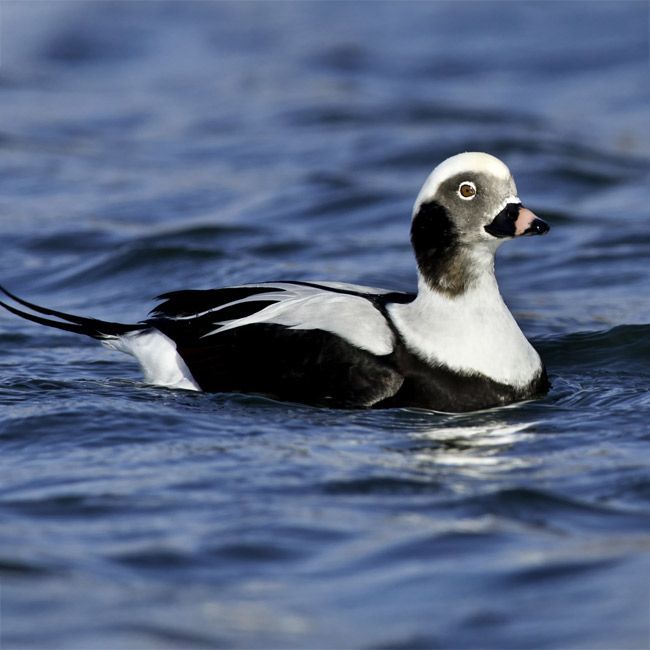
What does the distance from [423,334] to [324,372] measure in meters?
0.49

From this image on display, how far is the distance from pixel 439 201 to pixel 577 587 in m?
2.51

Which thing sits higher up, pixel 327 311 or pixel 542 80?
pixel 542 80

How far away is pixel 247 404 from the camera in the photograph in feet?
24.0

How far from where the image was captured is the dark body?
23.3ft

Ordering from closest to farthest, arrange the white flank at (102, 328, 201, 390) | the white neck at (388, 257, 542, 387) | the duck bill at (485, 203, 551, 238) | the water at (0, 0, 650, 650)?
1. the water at (0, 0, 650, 650)
2. the duck bill at (485, 203, 551, 238)
3. the white neck at (388, 257, 542, 387)
4. the white flank at (102, 328, 201, 390)

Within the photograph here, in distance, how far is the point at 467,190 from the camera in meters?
7.19

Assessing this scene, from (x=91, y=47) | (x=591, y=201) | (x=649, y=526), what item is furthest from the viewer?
(x=91, y=47)

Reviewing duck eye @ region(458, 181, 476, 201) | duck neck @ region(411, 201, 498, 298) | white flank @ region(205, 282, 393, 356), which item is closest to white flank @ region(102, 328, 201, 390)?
white flank @ region(205, 282, 393, 356)

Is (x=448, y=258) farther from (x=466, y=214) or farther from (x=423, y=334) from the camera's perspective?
(x=423, y=334)

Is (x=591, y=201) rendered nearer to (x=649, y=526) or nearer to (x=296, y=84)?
(x=296, y=84)

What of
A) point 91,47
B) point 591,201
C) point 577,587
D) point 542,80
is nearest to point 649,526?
point 577,587

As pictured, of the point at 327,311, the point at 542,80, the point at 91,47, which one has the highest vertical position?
the point at 91,47

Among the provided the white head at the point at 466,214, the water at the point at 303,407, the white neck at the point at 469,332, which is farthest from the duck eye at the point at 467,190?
the water at the point at 303,407

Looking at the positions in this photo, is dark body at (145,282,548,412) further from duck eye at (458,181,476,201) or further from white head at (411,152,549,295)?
duck eye at (458,181,476,201)
